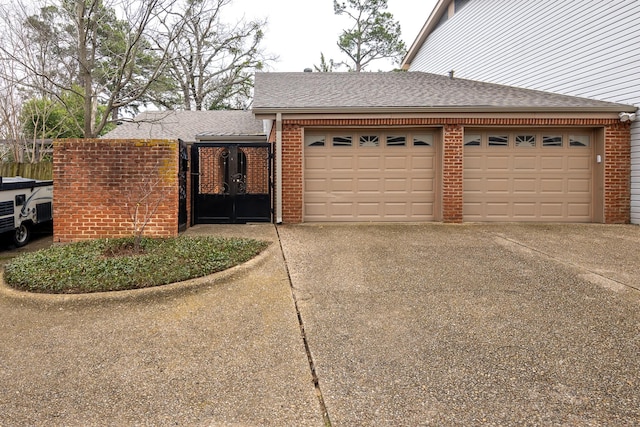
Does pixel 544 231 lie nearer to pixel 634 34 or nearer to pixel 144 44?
pixel 634 34

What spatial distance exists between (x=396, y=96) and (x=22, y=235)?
8396mm

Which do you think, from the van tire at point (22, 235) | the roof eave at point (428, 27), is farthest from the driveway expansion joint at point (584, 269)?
the roof eave at point (428, 27)

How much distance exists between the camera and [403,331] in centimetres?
340

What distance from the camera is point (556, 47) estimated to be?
1099 cm

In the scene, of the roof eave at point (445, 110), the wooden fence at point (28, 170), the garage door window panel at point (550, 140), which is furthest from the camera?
the wooden fence at point (28, 170)

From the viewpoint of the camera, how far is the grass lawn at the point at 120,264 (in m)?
4.31

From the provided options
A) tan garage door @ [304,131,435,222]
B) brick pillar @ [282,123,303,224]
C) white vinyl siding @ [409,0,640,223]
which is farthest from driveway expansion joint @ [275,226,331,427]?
white vinyl siding @ [409,0,640,223]

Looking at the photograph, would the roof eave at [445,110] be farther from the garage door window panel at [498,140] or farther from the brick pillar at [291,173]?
the garage door window panel at [498,140]

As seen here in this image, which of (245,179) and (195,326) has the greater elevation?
(245,179)

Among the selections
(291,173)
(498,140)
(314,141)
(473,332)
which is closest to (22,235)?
(291,173)

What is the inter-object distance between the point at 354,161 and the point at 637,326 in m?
6.47

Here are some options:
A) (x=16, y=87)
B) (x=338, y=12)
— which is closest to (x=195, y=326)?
(x=16, y=87)

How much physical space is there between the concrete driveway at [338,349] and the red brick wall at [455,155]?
3678 millimetres

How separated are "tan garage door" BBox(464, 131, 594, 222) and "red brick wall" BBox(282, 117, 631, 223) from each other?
339 mm
